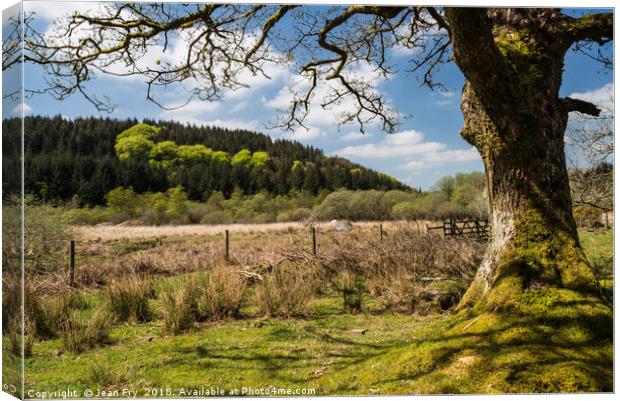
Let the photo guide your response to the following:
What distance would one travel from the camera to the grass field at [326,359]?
2734mm

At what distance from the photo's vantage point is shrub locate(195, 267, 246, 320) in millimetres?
4750

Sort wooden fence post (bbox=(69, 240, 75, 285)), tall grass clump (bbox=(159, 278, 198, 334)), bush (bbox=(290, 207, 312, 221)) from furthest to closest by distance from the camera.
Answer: bush (bbox=(290, 207, 312, 221)) → wooden fence post (bbox=(69, 240, 75, 285)) → tall grass clump (bbox=(159, 278, 198, 334))

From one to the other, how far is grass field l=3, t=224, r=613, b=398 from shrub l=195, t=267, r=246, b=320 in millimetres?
223

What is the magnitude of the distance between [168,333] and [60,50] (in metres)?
2.86

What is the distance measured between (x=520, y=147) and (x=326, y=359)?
2416 mm

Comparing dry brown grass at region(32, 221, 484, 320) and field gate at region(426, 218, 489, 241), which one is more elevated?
field gate at region(426, 218, 489, 241)

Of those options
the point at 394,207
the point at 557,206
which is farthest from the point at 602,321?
the point at 394,207

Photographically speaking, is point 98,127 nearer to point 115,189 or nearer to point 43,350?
point 115,189

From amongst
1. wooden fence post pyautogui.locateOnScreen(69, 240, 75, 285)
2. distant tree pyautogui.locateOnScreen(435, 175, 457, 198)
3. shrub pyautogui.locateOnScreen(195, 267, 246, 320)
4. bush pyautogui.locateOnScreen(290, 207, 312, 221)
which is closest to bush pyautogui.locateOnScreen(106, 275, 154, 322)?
shrub pyautogui.locateOnScreen(195, 267, 246, 320)

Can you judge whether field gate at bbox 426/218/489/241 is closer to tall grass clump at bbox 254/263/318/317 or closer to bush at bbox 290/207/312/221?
bush at bbox 290/207/312/221

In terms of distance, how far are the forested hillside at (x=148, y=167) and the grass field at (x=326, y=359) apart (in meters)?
1.50

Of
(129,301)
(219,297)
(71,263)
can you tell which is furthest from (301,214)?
(129,301)

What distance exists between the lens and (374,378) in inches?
115

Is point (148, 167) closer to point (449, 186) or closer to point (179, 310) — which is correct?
point (179, 310)
